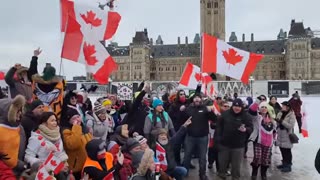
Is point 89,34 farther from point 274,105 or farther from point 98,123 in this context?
point 274,105

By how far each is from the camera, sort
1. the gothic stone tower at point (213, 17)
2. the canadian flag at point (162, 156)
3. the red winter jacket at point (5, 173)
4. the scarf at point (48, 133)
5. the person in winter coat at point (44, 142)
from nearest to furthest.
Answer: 1. the red winter jacket at point (5, 173)
2. the person in winter coat at point (44, 142)
3. the scarf at point (48, 133)
4. the canadian flag at point (162, 156)
5. the gothic stone tower at point (213, 17)

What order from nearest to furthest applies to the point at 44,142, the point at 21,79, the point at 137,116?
the point at 44,142
the point at 21,79
the point at 137,116

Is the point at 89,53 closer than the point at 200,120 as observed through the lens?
No

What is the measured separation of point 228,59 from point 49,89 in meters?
5.65

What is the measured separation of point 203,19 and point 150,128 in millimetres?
83491

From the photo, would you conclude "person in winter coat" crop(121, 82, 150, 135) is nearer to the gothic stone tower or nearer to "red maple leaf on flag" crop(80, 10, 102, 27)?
"red maple leaf on flag" crop(80, 10, 102, 27)

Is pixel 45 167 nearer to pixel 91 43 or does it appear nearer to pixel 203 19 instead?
pixel 91 43

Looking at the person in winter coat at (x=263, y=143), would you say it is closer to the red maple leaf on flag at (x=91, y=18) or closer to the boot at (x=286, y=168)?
the boot at (x=286, y=168)

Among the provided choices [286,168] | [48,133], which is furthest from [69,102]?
[286,168]

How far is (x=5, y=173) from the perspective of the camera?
330 centimetres

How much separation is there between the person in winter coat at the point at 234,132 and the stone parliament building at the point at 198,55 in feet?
253

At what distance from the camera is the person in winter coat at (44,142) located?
379 centimetres

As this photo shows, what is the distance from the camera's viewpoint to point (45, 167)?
3375 millimetres

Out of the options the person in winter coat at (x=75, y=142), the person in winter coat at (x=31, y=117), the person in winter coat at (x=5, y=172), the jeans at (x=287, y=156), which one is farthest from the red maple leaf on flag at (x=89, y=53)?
the jeans at (x=287, y=156)
